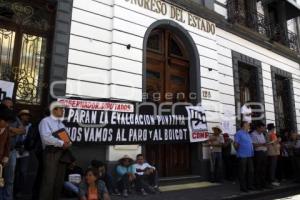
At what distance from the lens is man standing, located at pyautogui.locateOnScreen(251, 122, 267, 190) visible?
30.7 ft

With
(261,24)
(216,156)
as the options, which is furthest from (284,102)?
(216,156)

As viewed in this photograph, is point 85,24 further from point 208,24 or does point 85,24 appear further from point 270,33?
point 270,33

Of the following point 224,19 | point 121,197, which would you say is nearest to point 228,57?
point 224,19

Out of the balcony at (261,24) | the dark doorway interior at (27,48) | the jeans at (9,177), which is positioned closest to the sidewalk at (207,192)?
the jeans at (9,177)

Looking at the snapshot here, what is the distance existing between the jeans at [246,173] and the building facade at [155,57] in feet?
6.11

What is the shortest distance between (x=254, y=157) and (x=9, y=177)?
6.81 m

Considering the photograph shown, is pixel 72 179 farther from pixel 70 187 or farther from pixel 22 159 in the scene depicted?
pixel 22 159

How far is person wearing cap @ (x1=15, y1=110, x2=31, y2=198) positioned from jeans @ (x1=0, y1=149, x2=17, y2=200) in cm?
20

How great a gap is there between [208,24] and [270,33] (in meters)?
5.35

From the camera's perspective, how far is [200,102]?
11.0m

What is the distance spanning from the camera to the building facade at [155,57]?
784cm

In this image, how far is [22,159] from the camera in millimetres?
6410

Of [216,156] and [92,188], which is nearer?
[92,188]

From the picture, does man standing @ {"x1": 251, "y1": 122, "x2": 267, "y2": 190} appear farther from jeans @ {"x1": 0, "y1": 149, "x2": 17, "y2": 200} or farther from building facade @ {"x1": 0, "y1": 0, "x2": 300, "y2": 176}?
jeans @ {"x1": 0, "y1": 149, "x2": 17, "y2": 200}
